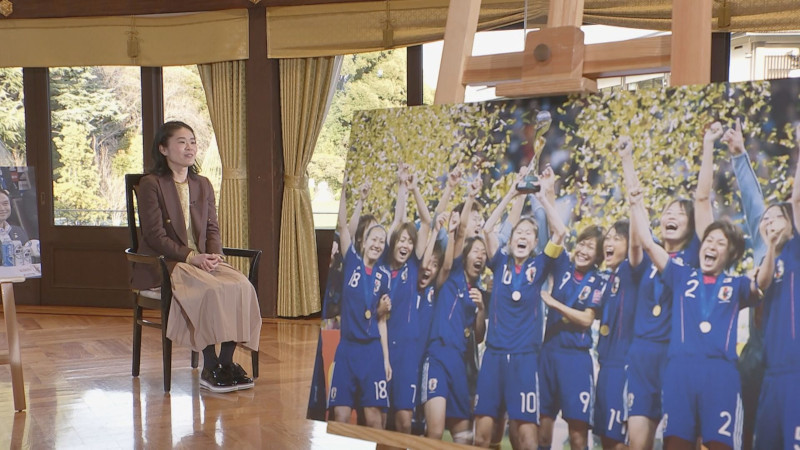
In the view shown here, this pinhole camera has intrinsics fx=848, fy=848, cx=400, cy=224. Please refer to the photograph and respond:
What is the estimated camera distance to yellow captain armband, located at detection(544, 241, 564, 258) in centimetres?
152

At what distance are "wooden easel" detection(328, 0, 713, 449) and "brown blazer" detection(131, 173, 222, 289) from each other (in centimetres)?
229

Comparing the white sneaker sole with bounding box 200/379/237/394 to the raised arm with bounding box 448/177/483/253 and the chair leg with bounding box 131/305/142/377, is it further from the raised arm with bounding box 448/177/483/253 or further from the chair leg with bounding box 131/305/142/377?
the raised arm with bounding box 448/177/483/253

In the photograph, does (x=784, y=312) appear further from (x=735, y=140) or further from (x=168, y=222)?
(x=168, y=222)

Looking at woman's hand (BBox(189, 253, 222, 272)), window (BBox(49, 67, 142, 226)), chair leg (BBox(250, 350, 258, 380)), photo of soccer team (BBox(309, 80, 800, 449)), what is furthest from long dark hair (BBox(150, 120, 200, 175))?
window (BBox(49, 67, 142, 226))

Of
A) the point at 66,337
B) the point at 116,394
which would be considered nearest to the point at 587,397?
the point at 116,394

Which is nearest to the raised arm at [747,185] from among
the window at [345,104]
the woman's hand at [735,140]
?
the woman's hand at [735,140]

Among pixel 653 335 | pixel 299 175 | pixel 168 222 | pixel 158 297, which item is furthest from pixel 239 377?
pixel 653 335

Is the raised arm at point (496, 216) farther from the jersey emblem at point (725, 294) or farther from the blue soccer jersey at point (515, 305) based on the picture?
the jersey emblem at point (725, 294)

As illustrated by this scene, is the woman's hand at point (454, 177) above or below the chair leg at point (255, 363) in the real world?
above

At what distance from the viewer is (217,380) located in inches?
147

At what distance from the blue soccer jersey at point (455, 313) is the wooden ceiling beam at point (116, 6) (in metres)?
4.23

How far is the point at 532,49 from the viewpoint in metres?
1.61

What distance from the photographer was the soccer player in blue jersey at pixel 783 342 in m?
1.29

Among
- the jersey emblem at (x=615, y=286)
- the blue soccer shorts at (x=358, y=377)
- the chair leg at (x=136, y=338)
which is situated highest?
the jersey emblem at (x=615, y=286)
